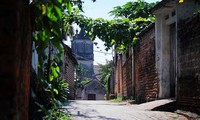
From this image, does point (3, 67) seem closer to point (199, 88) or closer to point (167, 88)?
point (199, 88)

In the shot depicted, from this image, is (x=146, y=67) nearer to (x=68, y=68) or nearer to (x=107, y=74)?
(x=68, y=68)

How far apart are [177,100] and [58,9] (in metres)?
7.70

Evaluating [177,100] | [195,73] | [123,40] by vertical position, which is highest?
[123,40]

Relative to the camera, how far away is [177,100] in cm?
952

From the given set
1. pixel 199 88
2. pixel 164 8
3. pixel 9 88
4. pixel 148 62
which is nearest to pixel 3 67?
pixel 9 88

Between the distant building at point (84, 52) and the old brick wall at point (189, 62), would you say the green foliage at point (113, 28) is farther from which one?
the distant building at point (84, 52)

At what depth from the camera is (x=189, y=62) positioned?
8.68m

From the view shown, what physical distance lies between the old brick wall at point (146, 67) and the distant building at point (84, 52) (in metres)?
52.2

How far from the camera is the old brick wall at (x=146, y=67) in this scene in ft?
42.8

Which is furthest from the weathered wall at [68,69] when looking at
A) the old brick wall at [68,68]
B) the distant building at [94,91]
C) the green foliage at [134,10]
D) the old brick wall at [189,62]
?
the distant building at [94,91]

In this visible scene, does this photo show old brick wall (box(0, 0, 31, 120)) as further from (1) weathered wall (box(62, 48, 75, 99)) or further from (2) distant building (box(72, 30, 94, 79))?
(2) distant building (box(72, 30, 94, 79))

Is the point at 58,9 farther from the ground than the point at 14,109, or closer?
farther from the ground

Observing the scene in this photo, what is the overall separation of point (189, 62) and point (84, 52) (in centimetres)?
6404

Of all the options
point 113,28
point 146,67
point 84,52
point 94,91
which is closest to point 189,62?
point 146,67
